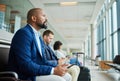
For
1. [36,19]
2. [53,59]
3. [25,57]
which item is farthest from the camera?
[53,59]

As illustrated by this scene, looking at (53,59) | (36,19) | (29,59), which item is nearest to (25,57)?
(29,59)

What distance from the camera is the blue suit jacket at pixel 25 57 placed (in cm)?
143

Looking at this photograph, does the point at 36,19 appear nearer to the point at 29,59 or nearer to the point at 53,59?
the point at 29,59

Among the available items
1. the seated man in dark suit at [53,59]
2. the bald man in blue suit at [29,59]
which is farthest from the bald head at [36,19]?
the seated man in dark suit at [53,59]

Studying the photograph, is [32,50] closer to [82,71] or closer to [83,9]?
[82,71]

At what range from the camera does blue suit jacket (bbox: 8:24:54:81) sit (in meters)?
1.43

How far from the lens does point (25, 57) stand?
1436 millimetres

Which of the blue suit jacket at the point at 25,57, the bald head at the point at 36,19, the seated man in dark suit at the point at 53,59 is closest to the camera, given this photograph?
the blue suit jacket at the point at 25,57

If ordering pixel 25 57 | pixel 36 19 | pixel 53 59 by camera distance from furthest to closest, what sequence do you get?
pixel 53 59 → pixel 36 19 → pixel 25 57

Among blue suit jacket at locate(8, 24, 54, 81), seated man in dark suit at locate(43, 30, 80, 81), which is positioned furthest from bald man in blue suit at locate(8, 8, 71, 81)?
seated man in dark suit at locate(43, 30, 80, 81)

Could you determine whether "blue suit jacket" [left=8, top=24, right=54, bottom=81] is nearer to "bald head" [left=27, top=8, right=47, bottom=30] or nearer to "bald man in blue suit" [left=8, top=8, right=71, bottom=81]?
"bald man in blue suit" [left=8, top=8, right=71, bottom=81]

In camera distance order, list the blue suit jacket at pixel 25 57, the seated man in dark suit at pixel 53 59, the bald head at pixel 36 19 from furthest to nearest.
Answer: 1. the seated man in dark suit at pixel 53 59
2. the bald head at pixel 36 19
3. the blue suit jacket at pixel 25 57

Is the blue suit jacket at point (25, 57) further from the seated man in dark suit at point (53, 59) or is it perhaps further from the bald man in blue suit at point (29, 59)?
the seated man in dark suit at point (53, 59)

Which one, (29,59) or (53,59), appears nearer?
(29,59)
